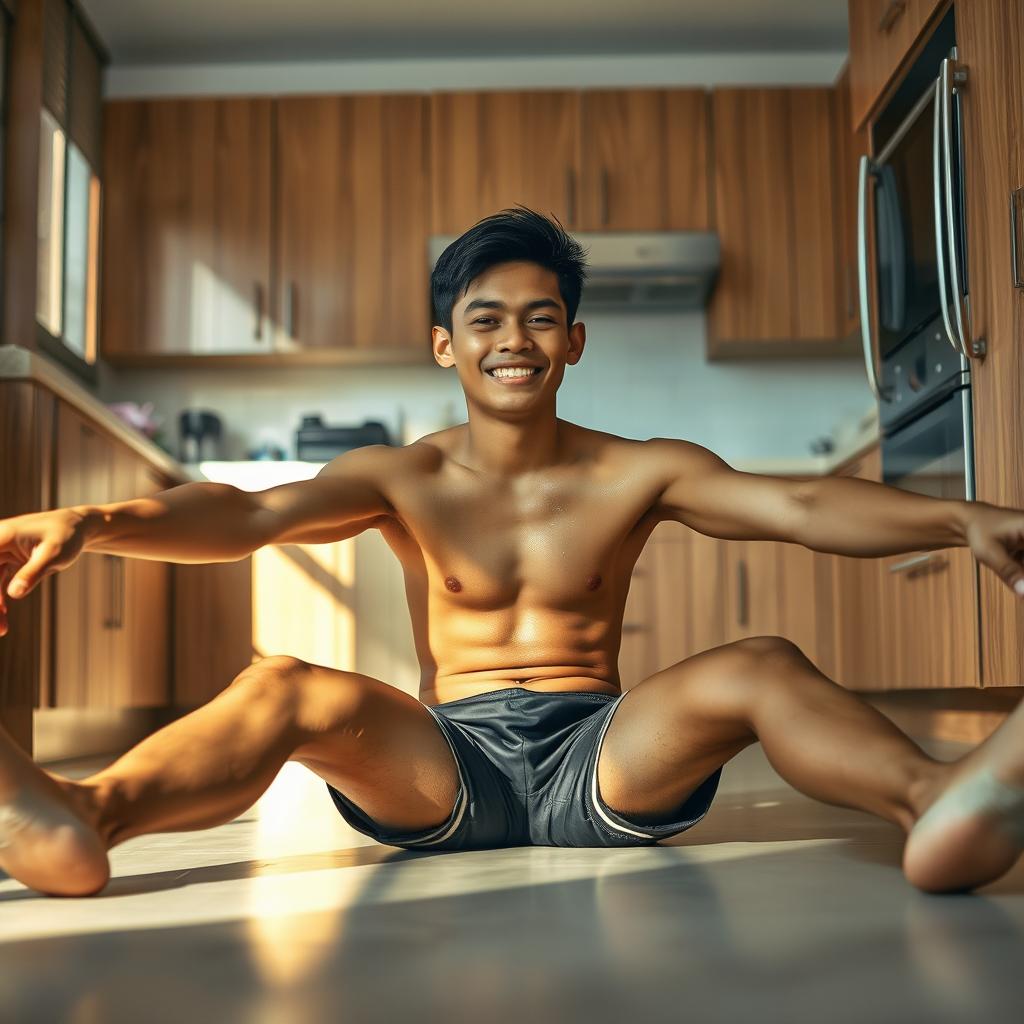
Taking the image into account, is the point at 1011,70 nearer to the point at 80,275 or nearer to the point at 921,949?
the point at 921,949

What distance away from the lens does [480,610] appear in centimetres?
187

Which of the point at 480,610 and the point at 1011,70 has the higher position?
the point at 1011,70

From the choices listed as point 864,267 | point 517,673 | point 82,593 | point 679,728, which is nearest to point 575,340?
point 517,673

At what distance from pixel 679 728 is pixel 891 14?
7.11 ft

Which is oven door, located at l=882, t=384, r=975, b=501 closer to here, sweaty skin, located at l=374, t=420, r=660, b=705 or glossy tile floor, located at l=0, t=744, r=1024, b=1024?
sweaty skin, located at l=374, t=420, r=660, b=705

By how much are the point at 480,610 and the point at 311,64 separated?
4.06 meters

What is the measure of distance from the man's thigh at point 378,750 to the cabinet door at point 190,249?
3556 millimetres

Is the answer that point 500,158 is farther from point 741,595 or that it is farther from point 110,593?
point 110,593

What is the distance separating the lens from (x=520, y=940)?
115 cm

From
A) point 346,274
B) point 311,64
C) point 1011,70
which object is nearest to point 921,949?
point 1011,70

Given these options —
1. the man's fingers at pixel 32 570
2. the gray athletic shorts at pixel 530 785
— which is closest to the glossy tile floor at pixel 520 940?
the gray athletic shorts at pixel 530 785

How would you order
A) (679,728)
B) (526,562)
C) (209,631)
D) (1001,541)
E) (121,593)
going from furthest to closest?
(209,631) < (121,593) < (526,562) < (679,728) < (1001,541)

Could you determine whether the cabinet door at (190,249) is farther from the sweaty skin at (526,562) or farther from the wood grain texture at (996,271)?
the sweaty skin at (526,562)

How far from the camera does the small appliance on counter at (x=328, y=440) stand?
4922 mm
